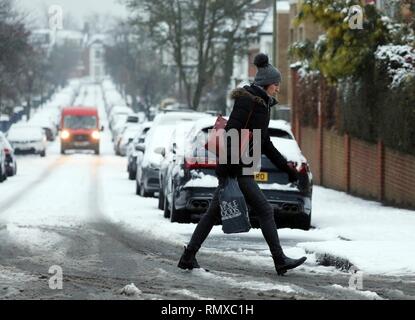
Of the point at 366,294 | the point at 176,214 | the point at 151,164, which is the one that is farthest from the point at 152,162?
the point at 366,294

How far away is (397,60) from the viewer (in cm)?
2481

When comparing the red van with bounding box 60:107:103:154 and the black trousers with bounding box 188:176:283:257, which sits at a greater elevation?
the black trousers with bounding box 188:176:283:257

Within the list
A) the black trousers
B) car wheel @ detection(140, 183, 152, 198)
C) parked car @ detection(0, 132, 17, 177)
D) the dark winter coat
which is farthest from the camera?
parked car @ detection(0, 132, 17, 177)

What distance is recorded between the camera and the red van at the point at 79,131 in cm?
6694

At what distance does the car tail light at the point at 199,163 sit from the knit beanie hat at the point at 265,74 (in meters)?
5.83

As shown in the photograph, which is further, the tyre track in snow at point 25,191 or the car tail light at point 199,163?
the tyre track in snow at point 25,191

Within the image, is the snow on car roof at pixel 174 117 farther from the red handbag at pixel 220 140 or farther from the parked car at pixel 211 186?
the red handbag at pixel 220 140

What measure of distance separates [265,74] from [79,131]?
184 ft

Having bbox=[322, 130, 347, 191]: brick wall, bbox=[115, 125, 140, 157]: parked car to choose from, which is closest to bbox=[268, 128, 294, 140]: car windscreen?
bbox=[322, 130, 347, 191]: brick wall

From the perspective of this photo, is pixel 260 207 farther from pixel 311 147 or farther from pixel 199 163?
pixel 311 147

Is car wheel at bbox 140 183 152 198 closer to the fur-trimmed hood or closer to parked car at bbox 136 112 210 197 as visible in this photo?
parked car at bbox 136 112 210 197

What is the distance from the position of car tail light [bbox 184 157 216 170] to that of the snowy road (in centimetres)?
81

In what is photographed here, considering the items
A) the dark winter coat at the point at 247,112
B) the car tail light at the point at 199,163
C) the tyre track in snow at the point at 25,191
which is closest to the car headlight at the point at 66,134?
the tyre track in snow at the point at 25,191

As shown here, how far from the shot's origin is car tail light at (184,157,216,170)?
56.1ft
